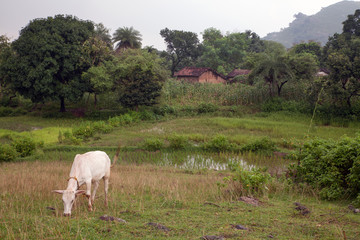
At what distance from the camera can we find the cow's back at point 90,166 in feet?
22.4

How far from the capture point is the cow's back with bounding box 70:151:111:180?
22.4ft

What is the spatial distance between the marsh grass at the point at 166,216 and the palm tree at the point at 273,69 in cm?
2147

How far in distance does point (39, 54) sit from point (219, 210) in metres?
25.4

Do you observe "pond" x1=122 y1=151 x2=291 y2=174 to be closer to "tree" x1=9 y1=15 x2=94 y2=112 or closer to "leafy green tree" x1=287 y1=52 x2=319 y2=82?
"tree" x1=9 y1=15 x2=94 y2=112

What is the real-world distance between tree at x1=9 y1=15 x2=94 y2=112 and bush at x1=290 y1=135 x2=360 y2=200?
74.5ft

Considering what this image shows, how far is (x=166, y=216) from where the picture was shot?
603 centimetres

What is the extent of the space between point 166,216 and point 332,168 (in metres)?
4.90

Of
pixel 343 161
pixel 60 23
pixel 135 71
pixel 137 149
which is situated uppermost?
pixel 60 23

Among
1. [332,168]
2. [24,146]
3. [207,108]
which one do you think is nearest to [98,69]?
[207,108]

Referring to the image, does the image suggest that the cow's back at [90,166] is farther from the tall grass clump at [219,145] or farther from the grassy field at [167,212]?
the tall grass clump at [219,145]

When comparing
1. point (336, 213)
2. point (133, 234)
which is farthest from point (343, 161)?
point (133, 234)

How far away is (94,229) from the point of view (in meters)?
5.11

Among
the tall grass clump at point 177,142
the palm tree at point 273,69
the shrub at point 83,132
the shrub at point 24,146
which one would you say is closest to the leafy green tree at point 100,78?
the shrub at point 83,132

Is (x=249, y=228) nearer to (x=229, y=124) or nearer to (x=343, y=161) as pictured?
(x=343, y=161)
